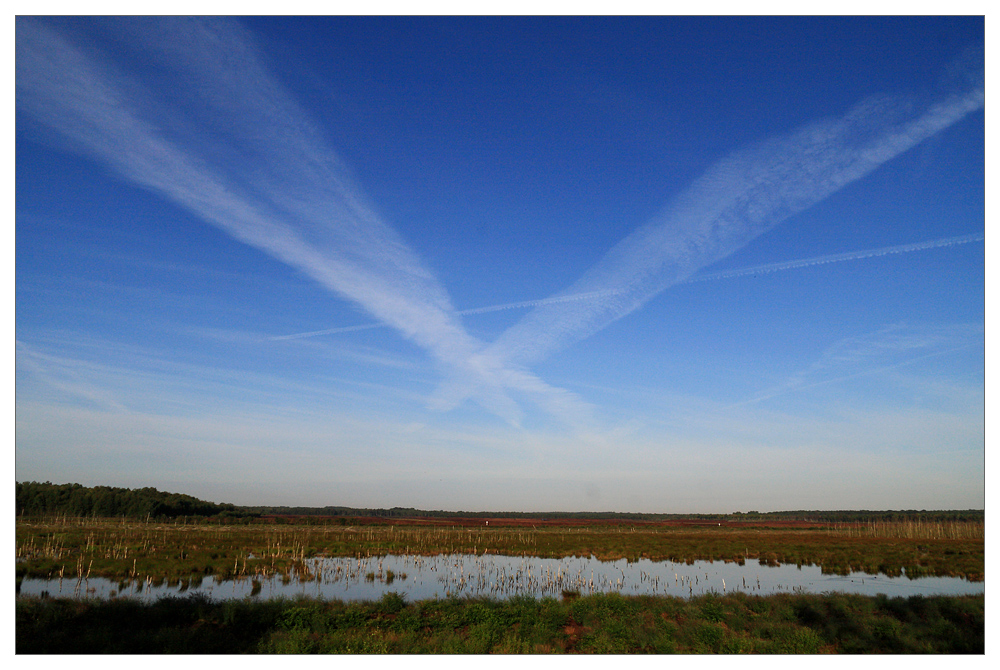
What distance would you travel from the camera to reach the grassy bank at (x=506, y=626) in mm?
11258

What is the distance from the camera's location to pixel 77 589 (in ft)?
61.6

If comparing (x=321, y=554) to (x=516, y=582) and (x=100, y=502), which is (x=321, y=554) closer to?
(x=516, y=582)

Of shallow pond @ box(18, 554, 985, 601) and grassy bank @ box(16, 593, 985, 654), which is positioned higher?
grassy bank @ box(16, 593, 985, 654)

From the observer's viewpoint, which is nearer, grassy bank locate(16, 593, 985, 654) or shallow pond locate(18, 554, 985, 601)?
grassy bank locate(16, 593, 985, 654)

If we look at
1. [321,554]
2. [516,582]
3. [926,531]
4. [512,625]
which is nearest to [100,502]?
[321,554]

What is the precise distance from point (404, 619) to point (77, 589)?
13.6 m

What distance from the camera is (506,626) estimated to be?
13414 millimetres

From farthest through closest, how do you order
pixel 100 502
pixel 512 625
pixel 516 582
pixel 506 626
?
pixel 100 502, pixel 516 582, pixel 512 625, pixel 506 626

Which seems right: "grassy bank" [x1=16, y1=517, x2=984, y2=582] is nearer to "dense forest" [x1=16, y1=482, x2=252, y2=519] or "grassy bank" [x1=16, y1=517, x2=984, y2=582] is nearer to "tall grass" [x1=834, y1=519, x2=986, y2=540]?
"tall grass" [x1=834, y1=519, x2=986, y2=540]

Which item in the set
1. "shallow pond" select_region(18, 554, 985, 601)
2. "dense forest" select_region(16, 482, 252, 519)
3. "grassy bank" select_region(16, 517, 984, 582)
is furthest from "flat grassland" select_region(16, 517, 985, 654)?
"dense forest" select_region(16, 482, 252, 519)

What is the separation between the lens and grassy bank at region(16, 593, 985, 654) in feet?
36.9

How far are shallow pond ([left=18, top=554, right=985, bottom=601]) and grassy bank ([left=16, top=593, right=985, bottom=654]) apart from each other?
12.2 ft

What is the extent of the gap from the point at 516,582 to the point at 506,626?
11.3 metres

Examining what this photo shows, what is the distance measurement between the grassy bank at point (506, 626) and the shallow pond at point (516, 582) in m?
3.73
